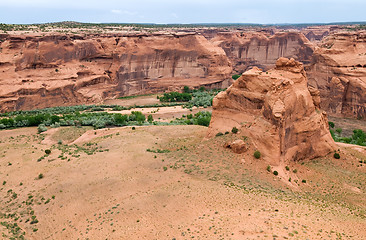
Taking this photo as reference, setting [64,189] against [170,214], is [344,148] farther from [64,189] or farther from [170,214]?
[64,189]

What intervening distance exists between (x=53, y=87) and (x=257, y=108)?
180 feet

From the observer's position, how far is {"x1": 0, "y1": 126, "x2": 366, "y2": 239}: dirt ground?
65.3 ft

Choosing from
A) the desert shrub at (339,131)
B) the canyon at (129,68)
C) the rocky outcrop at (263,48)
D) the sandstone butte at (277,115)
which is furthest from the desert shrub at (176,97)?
the sandstone butte at (277,115)

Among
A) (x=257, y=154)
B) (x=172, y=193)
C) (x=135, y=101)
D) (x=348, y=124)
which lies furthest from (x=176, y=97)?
(x=172, y=193)

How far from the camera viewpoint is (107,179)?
94.9 feet

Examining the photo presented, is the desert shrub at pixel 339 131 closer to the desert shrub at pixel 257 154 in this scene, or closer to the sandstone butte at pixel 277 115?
the sandstone butte at pixel 277 115

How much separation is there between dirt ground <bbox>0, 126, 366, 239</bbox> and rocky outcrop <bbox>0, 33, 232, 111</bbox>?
33.6 m

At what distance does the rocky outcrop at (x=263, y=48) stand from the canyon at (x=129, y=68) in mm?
27122

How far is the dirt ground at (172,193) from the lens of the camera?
19.9 meters

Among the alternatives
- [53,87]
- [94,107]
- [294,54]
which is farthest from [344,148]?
[294,54]

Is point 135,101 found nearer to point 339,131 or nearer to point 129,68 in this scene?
point 129,68

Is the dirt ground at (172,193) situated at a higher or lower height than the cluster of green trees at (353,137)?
higher

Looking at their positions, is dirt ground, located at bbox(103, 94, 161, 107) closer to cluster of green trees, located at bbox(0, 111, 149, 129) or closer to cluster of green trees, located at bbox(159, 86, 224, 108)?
cluster of green trees, located at bbox(159, 86, 224, 108)

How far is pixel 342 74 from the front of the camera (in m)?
66.0
